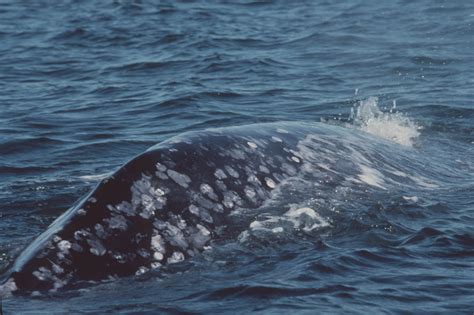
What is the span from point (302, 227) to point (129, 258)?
2016 millimetres

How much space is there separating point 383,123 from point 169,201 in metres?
7.48

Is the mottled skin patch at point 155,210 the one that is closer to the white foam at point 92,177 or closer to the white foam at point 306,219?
the white foam at point 306,219

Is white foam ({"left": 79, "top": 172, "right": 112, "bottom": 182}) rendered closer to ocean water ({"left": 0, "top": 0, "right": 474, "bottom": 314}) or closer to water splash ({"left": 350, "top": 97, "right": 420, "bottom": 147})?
ocean water ({"left": 0, "top": 0, "right": 474, "bottom": 314})

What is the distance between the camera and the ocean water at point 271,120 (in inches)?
321

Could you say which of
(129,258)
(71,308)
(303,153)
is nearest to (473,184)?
(303,153)

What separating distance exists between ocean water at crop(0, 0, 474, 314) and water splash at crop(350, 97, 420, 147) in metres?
0.06

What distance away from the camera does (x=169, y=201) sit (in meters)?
8.65

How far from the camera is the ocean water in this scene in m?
8.16

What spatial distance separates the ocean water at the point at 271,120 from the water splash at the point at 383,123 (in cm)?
6

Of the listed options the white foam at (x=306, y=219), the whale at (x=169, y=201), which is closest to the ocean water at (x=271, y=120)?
the white foam at (x=306, y=219)

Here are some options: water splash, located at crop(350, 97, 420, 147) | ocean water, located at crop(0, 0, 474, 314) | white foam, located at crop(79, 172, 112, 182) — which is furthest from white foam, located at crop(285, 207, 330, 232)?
water splash, located at crop(350, 97, 420, 147)

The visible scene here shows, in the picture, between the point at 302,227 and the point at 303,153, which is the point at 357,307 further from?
the point at 303,153

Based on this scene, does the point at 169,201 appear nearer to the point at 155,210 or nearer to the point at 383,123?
the point at 155,210

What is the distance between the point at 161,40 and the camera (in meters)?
25.1
